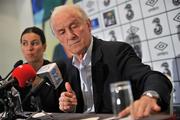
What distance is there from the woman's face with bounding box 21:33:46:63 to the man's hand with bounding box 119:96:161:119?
1838 millimetres

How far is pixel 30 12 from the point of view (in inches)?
157

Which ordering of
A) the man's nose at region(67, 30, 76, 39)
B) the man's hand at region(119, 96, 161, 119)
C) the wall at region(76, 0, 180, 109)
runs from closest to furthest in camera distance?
the man's hand at region(119, 96, 161, 119)
the man's nose at region(67, 30, 76, 39)
the wall at region(76, 0, 180, 109)

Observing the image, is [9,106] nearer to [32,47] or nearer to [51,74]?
[51,74]

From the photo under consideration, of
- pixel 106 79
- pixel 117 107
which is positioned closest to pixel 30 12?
pixel 106 79

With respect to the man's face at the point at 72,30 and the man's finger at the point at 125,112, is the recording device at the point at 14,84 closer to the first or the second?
the man's face at the point at 72,30

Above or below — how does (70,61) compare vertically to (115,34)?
below

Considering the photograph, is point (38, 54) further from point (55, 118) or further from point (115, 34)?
point (55, 118)

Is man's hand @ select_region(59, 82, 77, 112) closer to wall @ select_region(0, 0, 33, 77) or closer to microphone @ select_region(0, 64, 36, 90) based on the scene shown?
microphone @ select_region(0, 64, 36, 90)

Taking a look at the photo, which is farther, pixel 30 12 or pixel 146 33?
pixel 30 12

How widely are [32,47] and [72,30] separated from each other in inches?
46.8

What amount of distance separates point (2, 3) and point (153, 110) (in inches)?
152

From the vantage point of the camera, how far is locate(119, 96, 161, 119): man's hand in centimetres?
93

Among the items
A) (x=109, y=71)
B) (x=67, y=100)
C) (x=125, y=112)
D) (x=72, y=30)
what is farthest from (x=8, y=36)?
(x=125, y=112)

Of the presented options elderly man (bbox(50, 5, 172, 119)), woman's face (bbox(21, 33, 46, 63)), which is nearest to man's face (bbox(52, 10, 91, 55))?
elderly man (bbox(50, 5, 172, 119))
